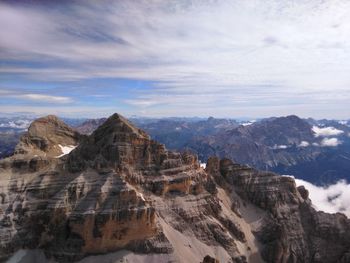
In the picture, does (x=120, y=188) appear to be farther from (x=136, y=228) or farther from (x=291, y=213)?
(x=291, y=213)

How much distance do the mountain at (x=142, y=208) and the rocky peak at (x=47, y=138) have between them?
46cm

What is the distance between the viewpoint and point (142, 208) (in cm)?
12912

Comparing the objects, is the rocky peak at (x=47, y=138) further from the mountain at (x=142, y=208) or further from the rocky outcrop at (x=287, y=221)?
the rocky outcrop at (x=287, y=221)

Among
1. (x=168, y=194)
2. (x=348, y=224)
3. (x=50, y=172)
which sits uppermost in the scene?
(x=50, y=172)

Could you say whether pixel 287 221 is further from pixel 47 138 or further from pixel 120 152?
pixel 47 138

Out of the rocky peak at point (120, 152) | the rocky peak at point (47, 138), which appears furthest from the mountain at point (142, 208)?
the rocky peak at point (47, 138)

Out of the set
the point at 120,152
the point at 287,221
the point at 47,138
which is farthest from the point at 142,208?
the point at 287,221

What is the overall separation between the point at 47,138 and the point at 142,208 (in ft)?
211

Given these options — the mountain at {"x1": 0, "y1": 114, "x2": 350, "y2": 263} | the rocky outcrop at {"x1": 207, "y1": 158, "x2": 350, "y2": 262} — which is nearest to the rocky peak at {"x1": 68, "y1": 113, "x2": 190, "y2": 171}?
the mountain at {"x1": 0, "y1": 114, "x2": 350, "y2": 263}

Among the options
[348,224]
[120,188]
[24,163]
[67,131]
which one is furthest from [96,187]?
[348,224]

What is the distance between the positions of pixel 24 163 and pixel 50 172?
9048 millimetres

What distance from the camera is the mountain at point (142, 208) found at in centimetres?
12650

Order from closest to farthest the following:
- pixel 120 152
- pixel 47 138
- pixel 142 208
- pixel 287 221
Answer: pixel 142 208, pixel 120 152, pixel 287 221, pixel 47 138

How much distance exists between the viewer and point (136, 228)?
129 meters
